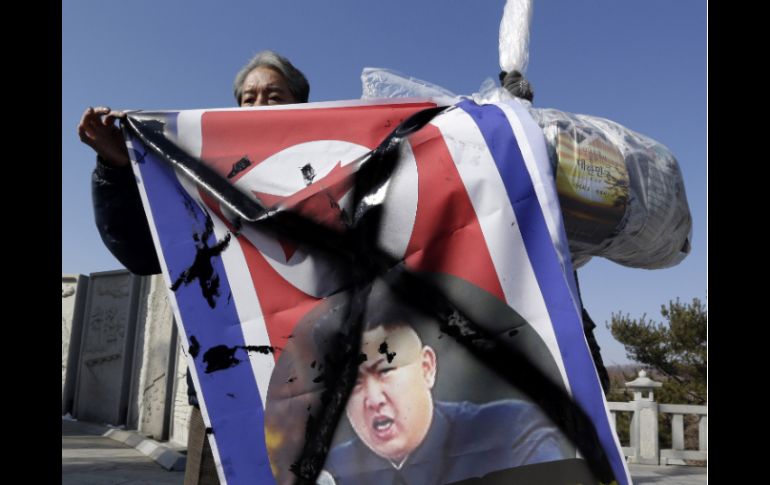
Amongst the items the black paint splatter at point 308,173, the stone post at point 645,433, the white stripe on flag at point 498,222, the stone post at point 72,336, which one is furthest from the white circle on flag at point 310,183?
the stone post at point 72,336

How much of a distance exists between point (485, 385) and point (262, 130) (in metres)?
0.77

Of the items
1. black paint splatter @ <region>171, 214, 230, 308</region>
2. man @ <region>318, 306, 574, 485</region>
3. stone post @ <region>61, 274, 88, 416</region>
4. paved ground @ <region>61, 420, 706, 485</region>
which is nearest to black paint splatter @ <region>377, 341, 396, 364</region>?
man @ <region>318, 306, 574, 485</region>

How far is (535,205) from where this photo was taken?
1.25 metres

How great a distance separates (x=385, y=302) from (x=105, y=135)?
0.80m

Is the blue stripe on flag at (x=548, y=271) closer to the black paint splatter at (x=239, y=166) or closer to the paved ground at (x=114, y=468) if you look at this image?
the black paint splatter at (x=239, y=166)

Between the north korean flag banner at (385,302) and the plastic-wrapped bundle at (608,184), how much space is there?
6 centimetres

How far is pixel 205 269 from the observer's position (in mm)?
1354

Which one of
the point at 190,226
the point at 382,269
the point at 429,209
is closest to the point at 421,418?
the point at 382,269

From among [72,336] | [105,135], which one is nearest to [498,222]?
[105,135]

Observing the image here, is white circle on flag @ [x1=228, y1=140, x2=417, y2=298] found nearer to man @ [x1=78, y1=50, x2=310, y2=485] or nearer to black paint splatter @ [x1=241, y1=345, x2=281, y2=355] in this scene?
black paint splatter @ [x1=241, y1=345, x2=281, y2=355]

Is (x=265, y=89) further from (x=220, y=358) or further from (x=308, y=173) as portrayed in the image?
(x=220, y=358)

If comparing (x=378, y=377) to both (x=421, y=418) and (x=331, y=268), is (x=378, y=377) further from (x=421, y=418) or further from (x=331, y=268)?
(x=331, y=268)

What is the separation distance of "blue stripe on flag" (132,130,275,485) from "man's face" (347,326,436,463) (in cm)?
20

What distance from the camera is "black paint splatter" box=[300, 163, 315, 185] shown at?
1382 mm
